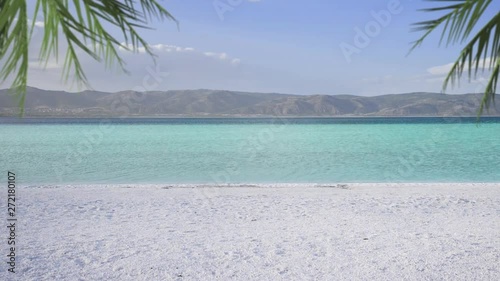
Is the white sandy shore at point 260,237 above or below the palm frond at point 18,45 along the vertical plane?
below

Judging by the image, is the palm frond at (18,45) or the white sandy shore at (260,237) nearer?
the palm frond at (18,45)

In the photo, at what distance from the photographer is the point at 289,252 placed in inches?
217

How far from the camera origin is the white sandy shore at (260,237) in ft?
15.9

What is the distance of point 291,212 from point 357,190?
4.11 metres

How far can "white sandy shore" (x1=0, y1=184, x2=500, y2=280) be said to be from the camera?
4.84 metres

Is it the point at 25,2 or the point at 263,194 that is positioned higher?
the point at 25,2

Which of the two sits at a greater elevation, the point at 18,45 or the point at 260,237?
the point at 18,45

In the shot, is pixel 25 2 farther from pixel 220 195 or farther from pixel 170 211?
pixel 220 195

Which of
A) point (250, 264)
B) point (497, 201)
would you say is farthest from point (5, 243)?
point (497, 201)

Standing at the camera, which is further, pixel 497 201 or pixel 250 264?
pixel 497 201

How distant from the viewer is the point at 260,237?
6367 mm

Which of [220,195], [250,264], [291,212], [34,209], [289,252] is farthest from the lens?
[220,195]

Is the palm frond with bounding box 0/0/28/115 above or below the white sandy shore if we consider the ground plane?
above

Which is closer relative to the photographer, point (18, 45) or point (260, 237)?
point (18, 45)
